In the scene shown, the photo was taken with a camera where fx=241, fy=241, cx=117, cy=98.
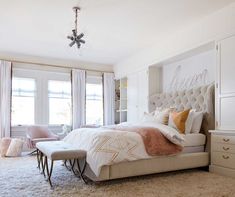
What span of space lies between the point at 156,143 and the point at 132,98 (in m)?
3.23

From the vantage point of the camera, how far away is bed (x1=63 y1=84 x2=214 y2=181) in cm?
311

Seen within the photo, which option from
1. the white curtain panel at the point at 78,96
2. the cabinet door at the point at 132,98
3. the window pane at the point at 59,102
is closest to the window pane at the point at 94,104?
the white curtain panel at the point at 78,96

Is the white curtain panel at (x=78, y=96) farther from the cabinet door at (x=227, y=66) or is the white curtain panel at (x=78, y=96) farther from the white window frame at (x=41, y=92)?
the cabinet door at (x=227, y=66)

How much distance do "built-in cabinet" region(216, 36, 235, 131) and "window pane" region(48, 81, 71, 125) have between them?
169 inches

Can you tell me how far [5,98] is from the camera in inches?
236

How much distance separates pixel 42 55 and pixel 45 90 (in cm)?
95

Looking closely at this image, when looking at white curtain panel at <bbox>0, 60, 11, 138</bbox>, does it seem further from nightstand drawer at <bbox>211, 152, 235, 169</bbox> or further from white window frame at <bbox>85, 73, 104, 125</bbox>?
nightstand drawer at <bbox>211, 152, 235, 169</bbox>

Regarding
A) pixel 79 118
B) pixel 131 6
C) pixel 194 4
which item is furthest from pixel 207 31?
pixel 79 118

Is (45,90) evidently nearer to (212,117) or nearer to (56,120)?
(56,120)

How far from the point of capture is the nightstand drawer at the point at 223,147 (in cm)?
350

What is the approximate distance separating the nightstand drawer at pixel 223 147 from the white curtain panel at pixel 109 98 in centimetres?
384

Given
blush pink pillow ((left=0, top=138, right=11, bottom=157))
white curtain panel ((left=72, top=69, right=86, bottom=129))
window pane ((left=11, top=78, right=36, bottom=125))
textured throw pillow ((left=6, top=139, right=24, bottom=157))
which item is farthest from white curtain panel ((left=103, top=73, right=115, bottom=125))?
blush pink pillow ((left=0, top=138, right=11, bottom=157))

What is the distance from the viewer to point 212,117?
410cm

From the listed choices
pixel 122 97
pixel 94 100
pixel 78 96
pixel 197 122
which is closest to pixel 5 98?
pixel 78 96
